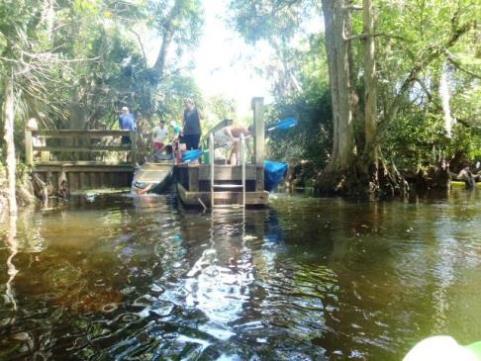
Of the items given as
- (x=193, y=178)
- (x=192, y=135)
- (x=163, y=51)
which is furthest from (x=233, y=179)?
(x=163, y=51)

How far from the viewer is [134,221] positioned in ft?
30.7

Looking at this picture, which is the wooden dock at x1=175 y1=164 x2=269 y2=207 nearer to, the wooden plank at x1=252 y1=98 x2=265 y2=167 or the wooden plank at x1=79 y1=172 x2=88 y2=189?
the wooden plank at x1=252 y1=98 x2=265 y2=167

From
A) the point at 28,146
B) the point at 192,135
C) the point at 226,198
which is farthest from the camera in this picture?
the point at 28,146

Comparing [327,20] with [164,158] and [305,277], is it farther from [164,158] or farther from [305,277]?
[305,277]

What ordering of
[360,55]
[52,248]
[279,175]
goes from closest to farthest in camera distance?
[52,248], [279,175], [360,55]

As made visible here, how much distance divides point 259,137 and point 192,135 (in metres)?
3.22

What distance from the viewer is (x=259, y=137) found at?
11391 millimetres

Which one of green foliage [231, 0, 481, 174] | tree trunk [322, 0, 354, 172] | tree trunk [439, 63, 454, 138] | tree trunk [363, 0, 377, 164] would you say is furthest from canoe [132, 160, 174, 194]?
tree trunk [439, 63, 454, 138]

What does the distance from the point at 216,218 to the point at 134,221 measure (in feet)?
5.05

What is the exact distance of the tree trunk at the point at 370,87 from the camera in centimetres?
1447

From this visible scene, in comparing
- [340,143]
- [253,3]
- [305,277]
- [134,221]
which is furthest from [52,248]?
[253,3]

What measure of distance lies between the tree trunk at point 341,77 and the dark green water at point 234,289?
22.8 feet

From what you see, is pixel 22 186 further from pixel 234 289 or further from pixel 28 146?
pixel 234 289

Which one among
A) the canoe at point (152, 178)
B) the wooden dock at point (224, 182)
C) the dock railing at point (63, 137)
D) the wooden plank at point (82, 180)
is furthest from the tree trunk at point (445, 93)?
the wooden plank at point (82, 180)
